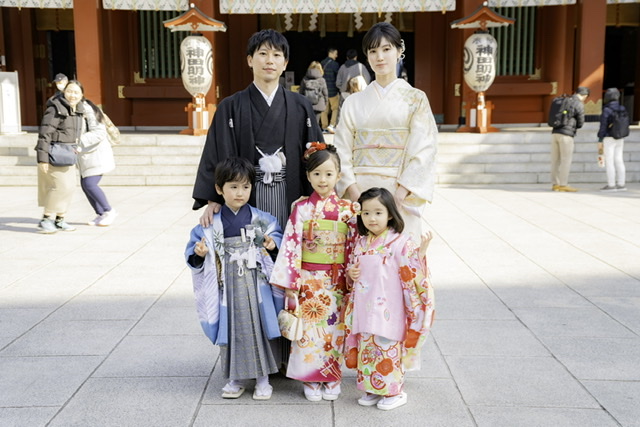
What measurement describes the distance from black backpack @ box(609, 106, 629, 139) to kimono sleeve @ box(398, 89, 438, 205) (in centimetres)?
765

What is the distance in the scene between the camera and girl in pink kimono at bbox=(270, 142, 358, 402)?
314cm

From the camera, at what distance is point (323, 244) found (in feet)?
10.4

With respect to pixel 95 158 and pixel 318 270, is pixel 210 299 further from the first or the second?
pixel 95 158

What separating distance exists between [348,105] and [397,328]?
1116 mm

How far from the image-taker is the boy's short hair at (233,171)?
3121 mm

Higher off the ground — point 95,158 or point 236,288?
point 95,158

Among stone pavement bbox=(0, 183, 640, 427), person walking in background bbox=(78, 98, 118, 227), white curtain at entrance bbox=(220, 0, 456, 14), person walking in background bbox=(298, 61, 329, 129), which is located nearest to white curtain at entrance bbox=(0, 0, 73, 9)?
white curtain at entrance bbox=(220, 0, 456, 14)

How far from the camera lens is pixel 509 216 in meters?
8.02

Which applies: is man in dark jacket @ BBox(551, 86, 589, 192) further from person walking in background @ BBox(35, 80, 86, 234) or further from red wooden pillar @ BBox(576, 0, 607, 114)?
person walking in background @ BBox(35, 80, 86, 234)

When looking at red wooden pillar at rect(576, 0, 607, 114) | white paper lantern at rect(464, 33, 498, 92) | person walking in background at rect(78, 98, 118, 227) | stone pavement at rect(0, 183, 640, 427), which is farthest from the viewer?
red wooden pillar at rect(576, 0, 607, 114)

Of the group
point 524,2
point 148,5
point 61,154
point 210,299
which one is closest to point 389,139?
point 210,299

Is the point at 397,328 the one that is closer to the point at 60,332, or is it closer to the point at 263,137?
the point at 263,137

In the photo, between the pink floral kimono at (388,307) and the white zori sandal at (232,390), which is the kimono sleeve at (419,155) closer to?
the pink floral kimono at (388,307)

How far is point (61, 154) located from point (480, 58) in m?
7.88
